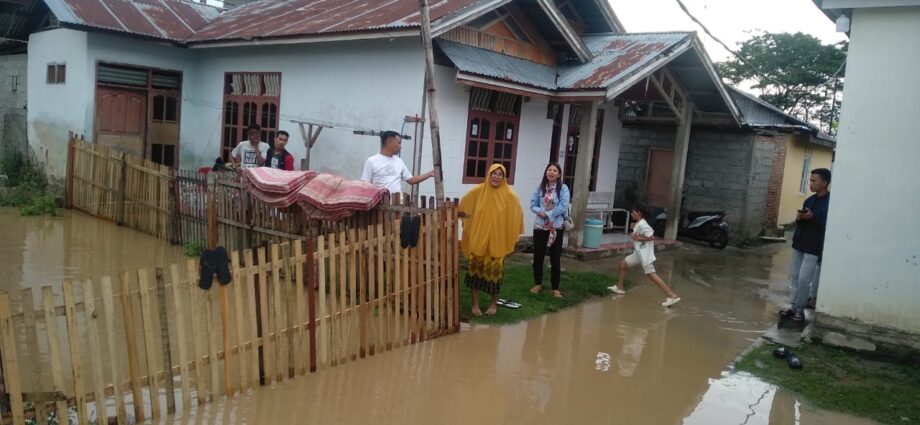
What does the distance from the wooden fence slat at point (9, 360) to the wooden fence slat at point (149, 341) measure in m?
0.62

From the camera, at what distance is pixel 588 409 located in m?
4.80

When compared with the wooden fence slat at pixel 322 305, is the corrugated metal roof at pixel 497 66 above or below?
above

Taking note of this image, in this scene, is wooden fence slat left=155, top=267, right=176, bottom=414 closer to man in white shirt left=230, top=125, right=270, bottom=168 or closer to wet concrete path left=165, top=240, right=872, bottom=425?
wet concrete path left=165, top=240, right=872, bottom=425

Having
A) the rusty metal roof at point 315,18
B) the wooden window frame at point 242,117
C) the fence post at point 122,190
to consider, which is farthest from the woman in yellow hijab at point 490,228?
the fence post at point 122,190

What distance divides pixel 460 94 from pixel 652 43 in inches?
150

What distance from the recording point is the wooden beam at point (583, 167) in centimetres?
1052

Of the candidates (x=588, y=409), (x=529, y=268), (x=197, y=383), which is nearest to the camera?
(x=197, y=383)

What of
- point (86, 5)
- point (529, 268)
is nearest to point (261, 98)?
point (86, 5)

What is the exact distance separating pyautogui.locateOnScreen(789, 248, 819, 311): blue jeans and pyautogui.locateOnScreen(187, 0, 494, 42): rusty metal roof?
5208mm

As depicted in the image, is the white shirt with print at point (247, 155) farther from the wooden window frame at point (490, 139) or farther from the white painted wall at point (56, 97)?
the white painted wall at point (56, 97)

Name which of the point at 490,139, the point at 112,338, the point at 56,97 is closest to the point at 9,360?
the point at 112,338

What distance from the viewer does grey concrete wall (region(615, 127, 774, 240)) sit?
14219 mm

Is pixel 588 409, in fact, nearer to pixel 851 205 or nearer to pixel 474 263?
pixel 474 263

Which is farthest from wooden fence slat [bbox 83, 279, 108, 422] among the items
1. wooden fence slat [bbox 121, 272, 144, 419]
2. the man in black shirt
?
the man in black shirt
